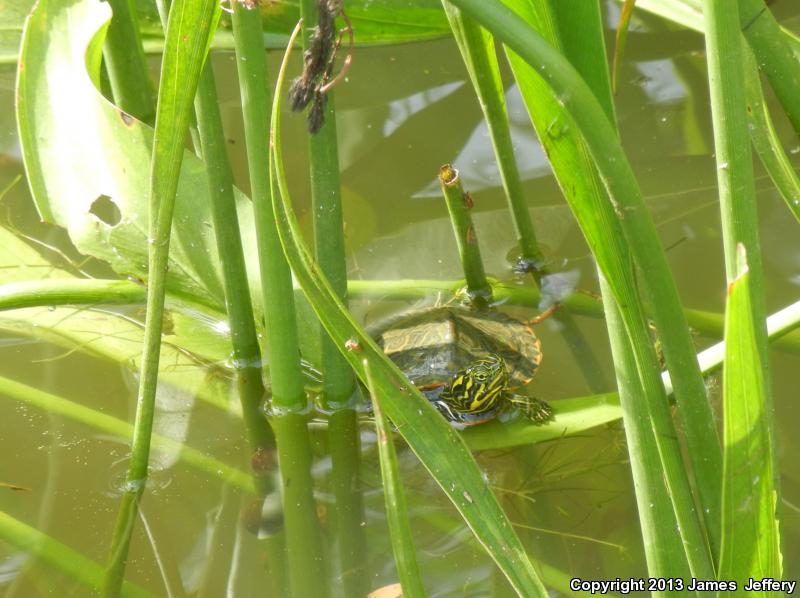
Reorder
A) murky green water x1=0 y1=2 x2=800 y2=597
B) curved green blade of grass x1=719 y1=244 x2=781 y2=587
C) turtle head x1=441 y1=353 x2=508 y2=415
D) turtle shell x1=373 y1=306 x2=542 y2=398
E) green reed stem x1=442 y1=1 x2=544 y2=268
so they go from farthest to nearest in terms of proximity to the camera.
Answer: turtle shell x1=373 y1=306 x2=542 y2=398
turtle head x1=441 y1=353 x2=508 y2=415
murky green water x1=0 y1=2 x2=800 y2=597
green reed stem x1=442 y1=1 x2=544 y2=268
curved green blade of grass x1=719 y1=244 x2=781 y2=587

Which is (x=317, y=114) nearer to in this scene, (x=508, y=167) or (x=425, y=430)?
(x=425, y=430)

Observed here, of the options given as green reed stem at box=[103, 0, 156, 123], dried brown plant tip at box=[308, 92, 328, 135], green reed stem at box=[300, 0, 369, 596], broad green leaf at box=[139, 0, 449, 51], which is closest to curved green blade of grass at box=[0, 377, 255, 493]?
green reed stem at box=[300, 0, 369, 596]

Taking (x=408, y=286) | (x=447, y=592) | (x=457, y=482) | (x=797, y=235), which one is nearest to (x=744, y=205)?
(x=457, y=482)

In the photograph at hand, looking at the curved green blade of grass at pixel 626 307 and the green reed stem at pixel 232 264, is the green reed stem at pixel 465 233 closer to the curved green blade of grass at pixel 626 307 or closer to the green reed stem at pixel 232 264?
the green reed stem at pixel 232 264

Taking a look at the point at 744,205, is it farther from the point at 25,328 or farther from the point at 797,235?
the point at 25,328

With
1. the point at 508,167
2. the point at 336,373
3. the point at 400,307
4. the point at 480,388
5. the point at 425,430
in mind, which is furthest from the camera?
the point at 400,307

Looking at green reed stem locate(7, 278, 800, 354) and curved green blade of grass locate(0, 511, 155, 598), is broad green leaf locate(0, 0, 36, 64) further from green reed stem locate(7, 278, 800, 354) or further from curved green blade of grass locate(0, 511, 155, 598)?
curved green blade of grass locate(0, 511, 155, 598)

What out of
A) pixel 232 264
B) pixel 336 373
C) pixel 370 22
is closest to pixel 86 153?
pixel 232 264
